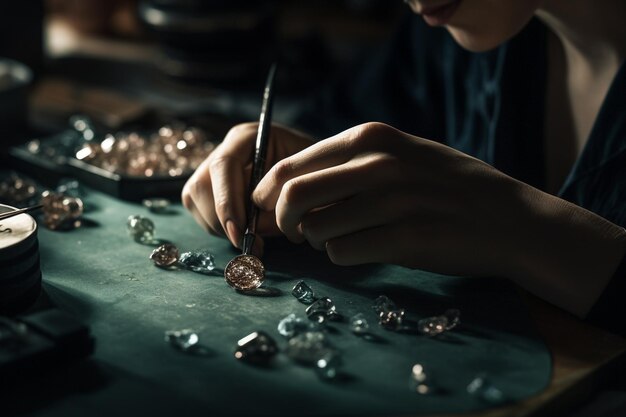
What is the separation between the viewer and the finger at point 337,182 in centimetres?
67

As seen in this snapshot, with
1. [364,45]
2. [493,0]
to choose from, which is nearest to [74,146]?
[493,0]

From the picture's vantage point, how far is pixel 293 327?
60cm

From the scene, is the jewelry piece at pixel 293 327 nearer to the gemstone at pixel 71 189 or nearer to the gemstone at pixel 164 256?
the gemstone at pixel 164 256

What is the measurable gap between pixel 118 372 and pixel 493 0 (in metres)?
0.54

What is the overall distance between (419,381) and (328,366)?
0.06m

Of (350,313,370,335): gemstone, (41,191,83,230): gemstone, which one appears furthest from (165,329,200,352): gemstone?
(41,191,83,230): gemstone

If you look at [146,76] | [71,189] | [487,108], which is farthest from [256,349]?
[146,76]

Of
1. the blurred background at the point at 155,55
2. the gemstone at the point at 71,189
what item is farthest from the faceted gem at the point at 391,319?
the blurred background at the point at 155,55

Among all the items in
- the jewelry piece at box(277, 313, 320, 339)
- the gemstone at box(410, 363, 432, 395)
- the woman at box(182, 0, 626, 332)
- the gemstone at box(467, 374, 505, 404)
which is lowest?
the jewelry piece at box(277, 313, 320, 339)

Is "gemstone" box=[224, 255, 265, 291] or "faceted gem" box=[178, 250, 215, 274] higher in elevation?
"gemstone" box=[224, 255, 265, 291]

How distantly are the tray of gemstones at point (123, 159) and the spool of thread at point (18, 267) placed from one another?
0.83ft

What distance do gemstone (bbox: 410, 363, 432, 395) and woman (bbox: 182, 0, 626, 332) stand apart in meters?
0.16

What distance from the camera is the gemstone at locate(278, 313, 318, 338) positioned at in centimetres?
60

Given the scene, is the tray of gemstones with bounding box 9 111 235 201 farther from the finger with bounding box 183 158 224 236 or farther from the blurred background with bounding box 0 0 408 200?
the finger with bounding box 183 158 224 236
